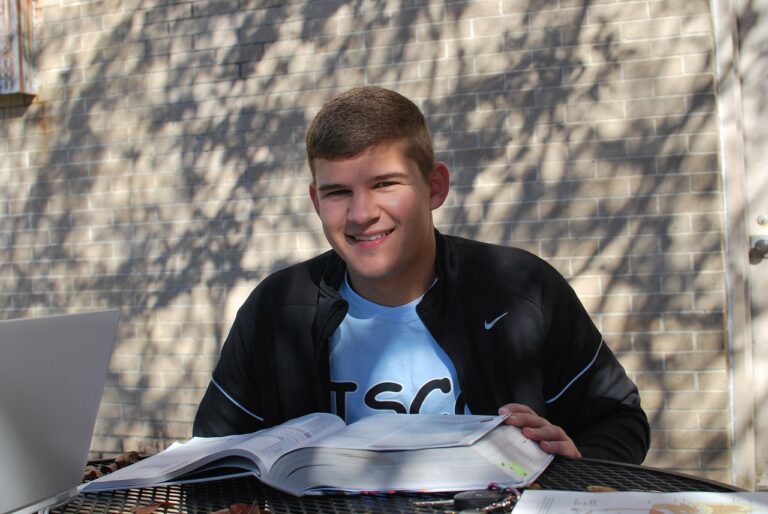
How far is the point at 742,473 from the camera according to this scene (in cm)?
449

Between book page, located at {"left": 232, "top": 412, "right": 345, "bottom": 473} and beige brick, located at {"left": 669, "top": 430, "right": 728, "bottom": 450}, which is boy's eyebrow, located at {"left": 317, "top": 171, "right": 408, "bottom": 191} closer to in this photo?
book page, located at {"left": 232, "top": 412, "right": 345, "bottom": 473}

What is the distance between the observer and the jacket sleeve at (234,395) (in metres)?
2.39

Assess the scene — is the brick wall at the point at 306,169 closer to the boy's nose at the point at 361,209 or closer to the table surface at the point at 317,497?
the boy's nose at the point at 361,209

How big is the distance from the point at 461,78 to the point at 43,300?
316 centimetres

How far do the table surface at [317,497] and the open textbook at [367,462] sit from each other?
2 centimetres

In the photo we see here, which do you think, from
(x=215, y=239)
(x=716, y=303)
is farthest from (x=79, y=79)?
(x=716, y=303)

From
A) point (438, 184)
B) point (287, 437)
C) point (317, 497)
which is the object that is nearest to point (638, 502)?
point (317, 497)

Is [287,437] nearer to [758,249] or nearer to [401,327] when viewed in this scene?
[401,327]

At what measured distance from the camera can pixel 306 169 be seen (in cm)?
521

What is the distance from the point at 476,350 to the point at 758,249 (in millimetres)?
2756

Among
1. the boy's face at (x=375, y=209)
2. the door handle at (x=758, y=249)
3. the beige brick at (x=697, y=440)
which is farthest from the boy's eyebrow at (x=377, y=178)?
the beige brick at (x=697, y=440)

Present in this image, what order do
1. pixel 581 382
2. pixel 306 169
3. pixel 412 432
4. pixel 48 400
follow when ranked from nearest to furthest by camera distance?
pixel 48 400 < pixel 412 432 < pixel 581 382 < pixel 306 169

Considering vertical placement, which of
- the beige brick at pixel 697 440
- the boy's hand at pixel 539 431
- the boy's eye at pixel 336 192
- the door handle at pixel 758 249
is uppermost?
the boy's eye at pixel 336 192

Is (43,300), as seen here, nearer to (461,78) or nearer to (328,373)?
(461,78)
